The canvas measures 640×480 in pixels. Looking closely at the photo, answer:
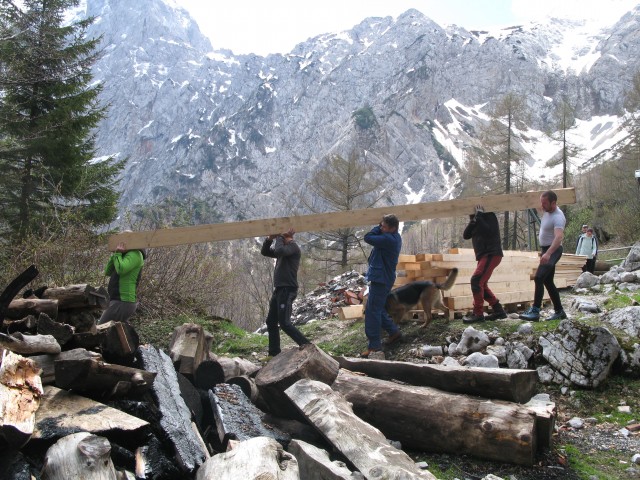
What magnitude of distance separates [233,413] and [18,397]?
1.77 meters

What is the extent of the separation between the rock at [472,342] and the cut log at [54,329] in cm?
486

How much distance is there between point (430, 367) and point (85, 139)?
621 inches

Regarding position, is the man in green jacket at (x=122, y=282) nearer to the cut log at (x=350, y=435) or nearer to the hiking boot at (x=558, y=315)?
the cut log at (x=350, y=435)

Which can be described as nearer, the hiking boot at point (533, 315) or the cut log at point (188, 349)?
the cut log at point (188, 349)

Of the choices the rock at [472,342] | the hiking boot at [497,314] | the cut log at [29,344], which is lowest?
the rock at [472,342]

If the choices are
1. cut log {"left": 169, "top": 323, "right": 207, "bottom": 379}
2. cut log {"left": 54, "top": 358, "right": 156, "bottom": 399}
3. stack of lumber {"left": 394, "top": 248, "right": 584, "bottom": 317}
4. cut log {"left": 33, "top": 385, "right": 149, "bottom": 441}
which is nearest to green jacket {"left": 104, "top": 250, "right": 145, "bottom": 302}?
cut log {"left": 169, "top": 323, "right": 207, "bottom": 379}

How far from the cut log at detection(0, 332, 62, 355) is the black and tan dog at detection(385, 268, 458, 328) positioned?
5521 millimetres

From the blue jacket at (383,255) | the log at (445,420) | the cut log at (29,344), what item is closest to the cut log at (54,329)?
the cut log at (29,344)

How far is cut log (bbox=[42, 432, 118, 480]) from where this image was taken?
Answer: 2.71m

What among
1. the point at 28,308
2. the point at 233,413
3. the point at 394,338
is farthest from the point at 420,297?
the point at 28,308

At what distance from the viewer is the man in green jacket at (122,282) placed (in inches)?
237

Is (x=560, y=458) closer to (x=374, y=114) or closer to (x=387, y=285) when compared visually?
(x=387, y=285)

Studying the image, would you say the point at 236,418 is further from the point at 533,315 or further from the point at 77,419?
the point at 533,315

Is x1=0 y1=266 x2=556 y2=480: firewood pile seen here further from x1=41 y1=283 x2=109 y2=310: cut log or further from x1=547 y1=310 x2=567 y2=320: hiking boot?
x1=547 y1=310 x2=567 y2=320: hiking boot
